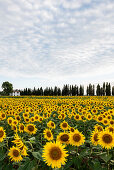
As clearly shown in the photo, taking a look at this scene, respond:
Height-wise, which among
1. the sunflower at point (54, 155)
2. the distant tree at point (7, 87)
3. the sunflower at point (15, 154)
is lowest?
the sunflower at point (15, 154)

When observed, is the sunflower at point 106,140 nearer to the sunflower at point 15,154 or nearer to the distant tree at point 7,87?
the sunflower at point 15,154

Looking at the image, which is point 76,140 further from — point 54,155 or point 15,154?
point 15,154

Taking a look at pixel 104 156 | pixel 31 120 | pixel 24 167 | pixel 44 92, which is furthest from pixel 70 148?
pixel 44 92

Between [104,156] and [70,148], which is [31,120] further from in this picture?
[104,156]

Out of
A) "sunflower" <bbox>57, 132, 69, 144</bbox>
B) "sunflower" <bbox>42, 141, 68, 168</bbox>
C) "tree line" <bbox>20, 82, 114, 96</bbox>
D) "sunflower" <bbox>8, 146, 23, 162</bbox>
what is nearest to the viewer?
"sunflower" <bbox>42, 141, 68, 168</bbox>

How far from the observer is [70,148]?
109 inches

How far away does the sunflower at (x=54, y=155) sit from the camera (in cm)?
210

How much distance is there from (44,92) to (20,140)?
74.3 metres

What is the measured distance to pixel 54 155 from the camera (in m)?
2.15

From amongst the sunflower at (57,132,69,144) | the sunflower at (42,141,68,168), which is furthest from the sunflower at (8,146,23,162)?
the sunflower at (57,132,69,144)

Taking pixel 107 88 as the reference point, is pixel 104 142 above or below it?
below

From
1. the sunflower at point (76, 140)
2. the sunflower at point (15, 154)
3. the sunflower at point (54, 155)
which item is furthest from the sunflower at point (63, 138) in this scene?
the sunflower at point (15, 154)

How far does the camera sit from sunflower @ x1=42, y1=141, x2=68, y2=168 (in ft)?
6.89

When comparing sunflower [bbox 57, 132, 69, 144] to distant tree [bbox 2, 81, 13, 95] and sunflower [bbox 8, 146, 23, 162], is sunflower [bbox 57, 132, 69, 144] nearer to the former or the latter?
sunflower [bbox 8, 146, 23, 162]
